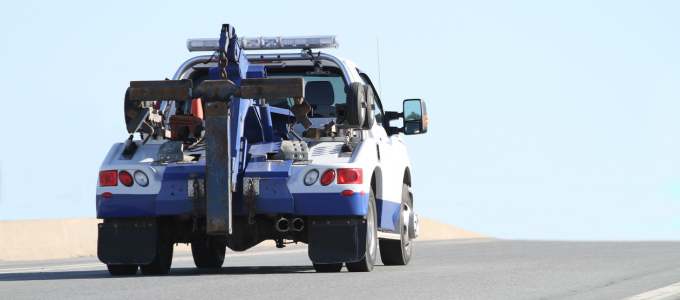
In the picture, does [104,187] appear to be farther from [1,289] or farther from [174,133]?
[1,289]

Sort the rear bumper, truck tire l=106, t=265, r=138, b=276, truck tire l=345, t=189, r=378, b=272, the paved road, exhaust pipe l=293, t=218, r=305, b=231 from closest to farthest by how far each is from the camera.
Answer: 1. the paved road
2. the rear bumper
3. exhaust pipe l=293, t=218, r=305, b=231
4. truck tire l=345, t=189, r=378, b=272
5. truck tire l=106, t=265, r=138, b=276

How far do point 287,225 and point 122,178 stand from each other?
168cm

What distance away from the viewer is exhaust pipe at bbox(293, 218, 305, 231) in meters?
A: 15.1

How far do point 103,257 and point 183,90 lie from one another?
1.83 m

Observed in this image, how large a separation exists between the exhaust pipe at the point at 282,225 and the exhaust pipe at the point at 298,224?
0.26ft

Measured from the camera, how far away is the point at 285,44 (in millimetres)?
16625

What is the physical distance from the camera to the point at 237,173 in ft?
48.5

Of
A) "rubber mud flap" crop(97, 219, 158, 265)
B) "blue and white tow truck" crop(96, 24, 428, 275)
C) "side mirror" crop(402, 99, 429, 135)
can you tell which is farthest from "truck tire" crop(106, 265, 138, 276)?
"side mirror" crop(402, 99, 429, 135)

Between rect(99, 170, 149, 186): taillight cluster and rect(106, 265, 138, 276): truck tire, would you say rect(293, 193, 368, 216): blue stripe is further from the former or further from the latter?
rect(106, 265, 138, 276): truck tire

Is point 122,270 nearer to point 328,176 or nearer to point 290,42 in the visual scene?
point 328,176

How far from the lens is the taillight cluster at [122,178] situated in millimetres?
14945

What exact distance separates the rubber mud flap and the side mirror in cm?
373

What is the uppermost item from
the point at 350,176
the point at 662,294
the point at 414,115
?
the point at 414,115

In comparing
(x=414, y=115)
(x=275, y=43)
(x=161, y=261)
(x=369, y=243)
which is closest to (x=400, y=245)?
(x=414, y=115)
